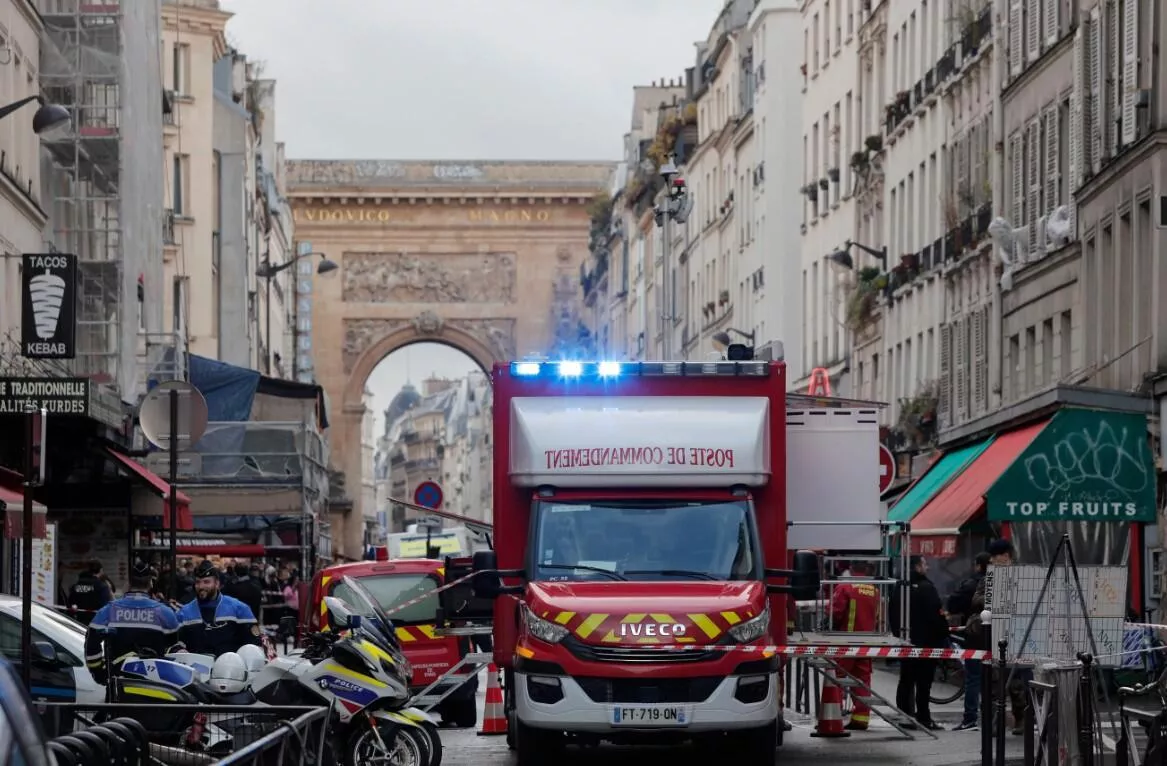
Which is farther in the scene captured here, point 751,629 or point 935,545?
point 935,545

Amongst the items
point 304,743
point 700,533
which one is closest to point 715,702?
point 700,533

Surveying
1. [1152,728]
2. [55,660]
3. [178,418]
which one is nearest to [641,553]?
[55,660]

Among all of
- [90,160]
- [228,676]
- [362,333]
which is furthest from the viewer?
[362,333]

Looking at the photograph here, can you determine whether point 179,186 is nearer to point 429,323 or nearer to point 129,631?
point 429,323

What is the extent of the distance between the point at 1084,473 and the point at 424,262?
81.5m

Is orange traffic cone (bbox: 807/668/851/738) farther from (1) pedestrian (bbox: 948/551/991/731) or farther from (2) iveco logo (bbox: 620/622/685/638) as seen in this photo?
(2) iveco logo (bbox: 620/622/685/638)

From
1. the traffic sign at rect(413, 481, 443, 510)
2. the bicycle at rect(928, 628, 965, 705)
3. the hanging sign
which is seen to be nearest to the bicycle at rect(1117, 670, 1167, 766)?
the bicycle at rect(928, 628, 965, 705)

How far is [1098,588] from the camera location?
45.8ft

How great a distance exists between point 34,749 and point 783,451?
11.6 m

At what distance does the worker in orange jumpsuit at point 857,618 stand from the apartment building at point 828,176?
88.8 feet

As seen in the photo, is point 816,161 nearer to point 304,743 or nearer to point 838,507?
point 838,507

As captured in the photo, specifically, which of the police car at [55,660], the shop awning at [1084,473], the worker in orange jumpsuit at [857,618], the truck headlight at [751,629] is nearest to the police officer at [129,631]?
the police car at [55,660]

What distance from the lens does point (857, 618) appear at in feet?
73.6

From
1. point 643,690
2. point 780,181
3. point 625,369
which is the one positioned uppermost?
point 780,181
